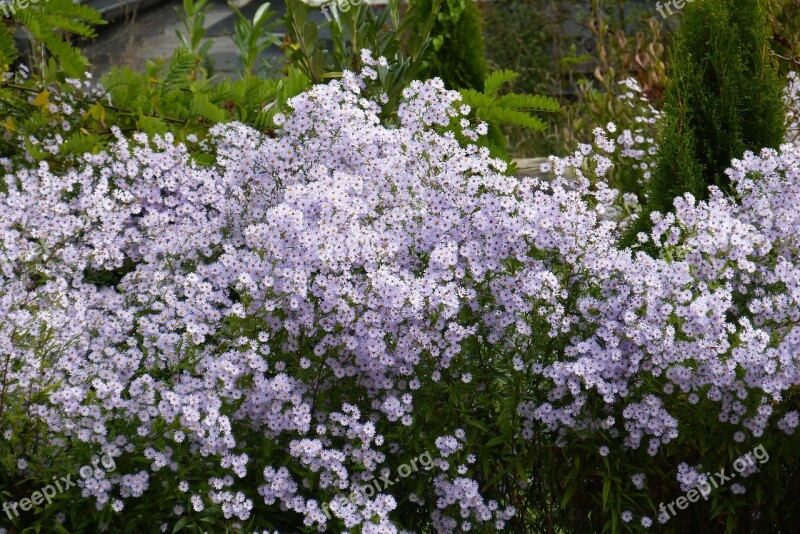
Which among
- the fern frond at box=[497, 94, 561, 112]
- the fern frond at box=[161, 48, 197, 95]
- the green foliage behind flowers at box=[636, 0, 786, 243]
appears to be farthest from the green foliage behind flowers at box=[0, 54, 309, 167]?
the green foliage behind flowers at box=[636, 0, 786, 243]

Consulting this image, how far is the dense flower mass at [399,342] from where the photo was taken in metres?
2.98

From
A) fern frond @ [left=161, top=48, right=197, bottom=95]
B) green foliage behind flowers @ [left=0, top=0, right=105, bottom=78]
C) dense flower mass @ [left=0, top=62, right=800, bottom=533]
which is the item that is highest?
green foliage behind flowers @ [left=0, top=0, right=105, bottom=78]

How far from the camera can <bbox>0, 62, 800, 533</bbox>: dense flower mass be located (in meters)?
2.98

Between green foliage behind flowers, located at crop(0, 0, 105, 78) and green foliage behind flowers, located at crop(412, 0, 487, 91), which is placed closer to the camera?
green foliage behind flowers, located at crop(0, 0, 105, 78)

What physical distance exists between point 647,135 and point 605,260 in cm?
357

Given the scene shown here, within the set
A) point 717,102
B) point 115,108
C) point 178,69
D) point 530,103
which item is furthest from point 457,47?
point 115,108

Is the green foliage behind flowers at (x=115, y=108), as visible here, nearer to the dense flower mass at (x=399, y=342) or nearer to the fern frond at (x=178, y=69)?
the fern frond at (x=178, y=69)

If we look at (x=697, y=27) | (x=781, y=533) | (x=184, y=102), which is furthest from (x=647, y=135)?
(x=781, y=533)

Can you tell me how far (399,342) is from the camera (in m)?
3.12

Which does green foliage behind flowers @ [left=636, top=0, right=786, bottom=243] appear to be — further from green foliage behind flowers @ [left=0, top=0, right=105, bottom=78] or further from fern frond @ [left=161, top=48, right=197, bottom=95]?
green foliage behind flowers @ [left=0, top=0, right=105, bottom=78]

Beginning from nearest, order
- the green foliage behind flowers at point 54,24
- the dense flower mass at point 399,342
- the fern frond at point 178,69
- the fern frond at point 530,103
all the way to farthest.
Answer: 1. the dense flower mass at point 399,342
2. the green foliage behind flowers at point 54,24
3. the fern frond at point 530,103
4. the fern frond at point 178,69

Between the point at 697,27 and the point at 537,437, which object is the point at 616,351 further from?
the point at 697,27

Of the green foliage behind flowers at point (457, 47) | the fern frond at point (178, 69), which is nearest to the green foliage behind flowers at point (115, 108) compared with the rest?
the fern frond at point (178, 69)

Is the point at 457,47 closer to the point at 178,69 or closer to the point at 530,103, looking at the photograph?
the point at 530,103
